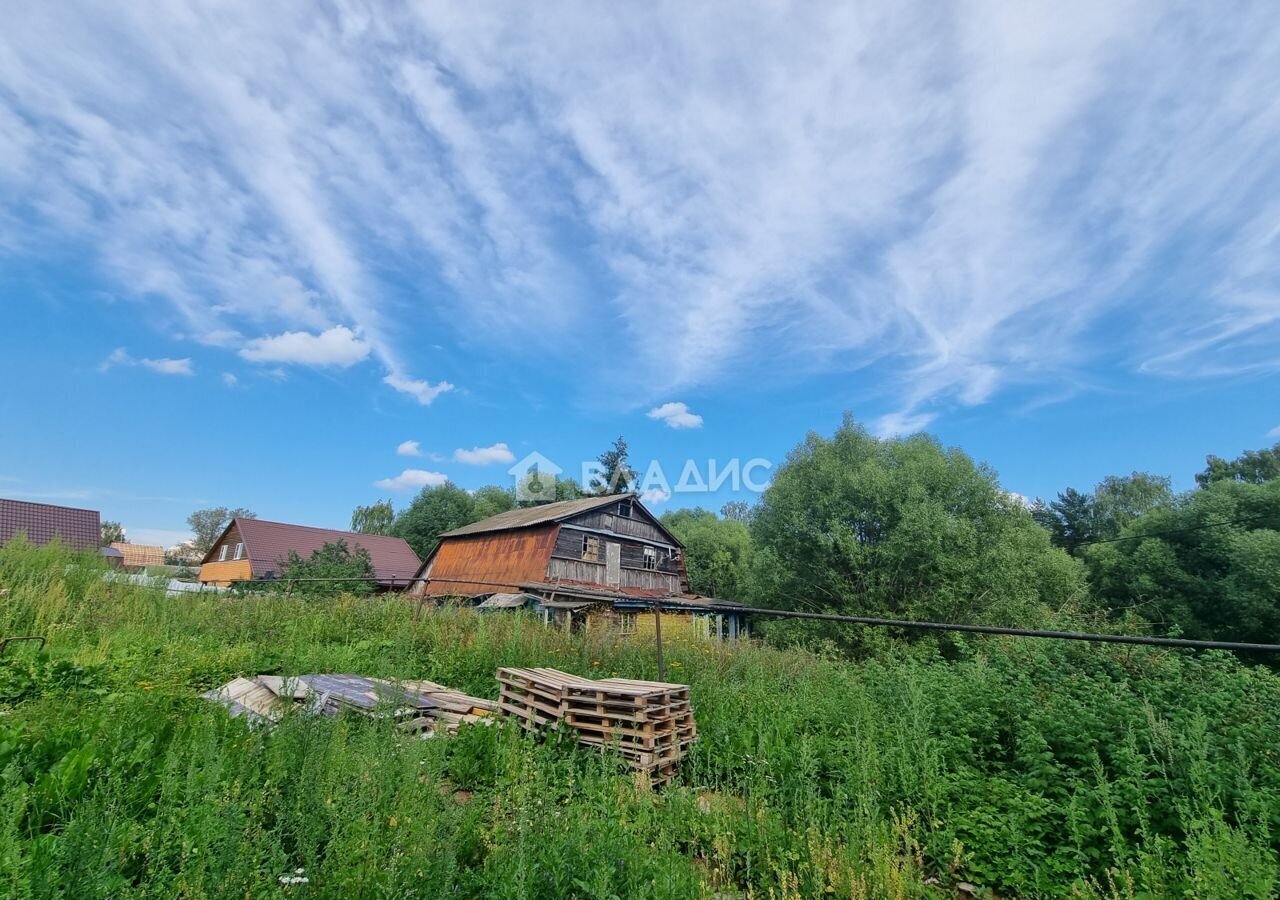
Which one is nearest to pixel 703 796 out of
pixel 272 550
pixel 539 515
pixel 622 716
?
pixel 622 716

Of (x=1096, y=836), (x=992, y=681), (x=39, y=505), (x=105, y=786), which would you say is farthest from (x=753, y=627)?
(x=39, y=505)

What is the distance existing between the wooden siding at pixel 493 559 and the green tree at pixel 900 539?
9.09 metres

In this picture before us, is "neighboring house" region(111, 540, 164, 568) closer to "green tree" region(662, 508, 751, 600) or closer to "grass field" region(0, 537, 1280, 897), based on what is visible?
"green tree" region(662, 508, 751, 600)

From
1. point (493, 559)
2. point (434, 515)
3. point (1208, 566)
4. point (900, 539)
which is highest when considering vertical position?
point (434, 515)

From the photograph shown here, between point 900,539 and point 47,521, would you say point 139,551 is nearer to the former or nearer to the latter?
point 47,521

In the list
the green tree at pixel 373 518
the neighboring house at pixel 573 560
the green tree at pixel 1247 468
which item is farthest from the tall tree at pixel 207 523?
the green tree at pixel 1247 468

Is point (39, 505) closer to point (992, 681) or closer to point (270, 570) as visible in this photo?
point (270, 570)

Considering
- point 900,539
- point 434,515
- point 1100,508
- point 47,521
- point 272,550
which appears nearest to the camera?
point 900,539

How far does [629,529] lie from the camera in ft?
89.1

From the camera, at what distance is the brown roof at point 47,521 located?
25797 millimetres

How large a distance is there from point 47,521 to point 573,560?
25.4m

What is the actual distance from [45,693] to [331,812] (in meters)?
4.70

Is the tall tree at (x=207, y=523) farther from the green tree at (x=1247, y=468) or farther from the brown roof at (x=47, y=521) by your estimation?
the green tree at (x=1247, y=468)

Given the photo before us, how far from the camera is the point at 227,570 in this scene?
31375 millimetres
